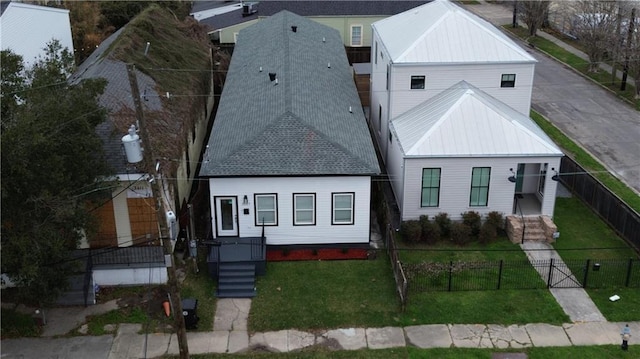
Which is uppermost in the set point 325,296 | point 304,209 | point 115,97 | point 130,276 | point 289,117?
point 115,97

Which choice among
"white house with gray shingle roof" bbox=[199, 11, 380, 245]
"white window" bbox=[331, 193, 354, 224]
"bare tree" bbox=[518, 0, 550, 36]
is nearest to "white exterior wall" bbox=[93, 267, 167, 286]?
"white house with gray shingle roof" bbox=[199, 11, 380, 245]

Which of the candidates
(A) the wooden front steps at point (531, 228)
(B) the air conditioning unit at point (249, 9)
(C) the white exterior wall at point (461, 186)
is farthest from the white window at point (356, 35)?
(A) the wooden front steps at point (531, 228)

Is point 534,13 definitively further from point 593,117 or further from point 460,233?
point 460,233

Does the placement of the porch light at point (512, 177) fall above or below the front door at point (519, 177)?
above

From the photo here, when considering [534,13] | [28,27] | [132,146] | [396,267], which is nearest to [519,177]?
[396,267]

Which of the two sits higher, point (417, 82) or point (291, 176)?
point (417, 82)

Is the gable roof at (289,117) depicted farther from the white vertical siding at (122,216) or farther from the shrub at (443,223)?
the shrub at (443,223)

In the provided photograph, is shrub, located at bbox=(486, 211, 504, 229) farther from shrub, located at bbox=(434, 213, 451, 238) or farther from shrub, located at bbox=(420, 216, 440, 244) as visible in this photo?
shrub, located at bbox=(420, 216, 440, 244)
